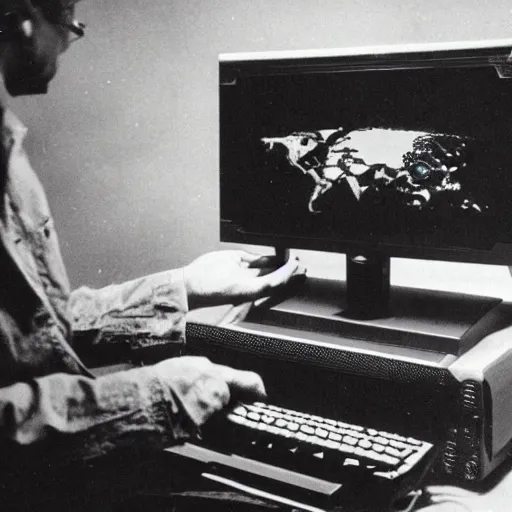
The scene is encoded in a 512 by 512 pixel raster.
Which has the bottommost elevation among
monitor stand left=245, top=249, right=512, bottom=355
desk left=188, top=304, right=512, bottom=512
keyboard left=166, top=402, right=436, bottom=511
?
desk left=188, top=304, right=512, bottom=512

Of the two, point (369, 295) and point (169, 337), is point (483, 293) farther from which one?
point (169, 337)

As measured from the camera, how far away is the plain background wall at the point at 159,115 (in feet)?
4.12

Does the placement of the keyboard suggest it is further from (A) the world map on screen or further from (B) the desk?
(A) the world map on screen

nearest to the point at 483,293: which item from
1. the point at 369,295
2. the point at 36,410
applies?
the point at 369,295

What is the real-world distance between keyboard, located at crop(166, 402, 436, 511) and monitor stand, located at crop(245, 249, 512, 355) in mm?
157

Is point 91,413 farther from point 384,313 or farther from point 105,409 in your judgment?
point 384,313

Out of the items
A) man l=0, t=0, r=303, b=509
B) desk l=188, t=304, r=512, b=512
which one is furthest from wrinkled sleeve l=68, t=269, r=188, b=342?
desk l=188, t=304, r=512, b=512

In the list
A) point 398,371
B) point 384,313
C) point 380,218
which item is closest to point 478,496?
point 398,371

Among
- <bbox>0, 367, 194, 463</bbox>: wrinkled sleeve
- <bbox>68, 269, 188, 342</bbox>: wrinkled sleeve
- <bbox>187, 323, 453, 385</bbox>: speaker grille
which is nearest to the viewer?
<bbox>0, 367, 194, 463</bbox>: wrinkled sleeve

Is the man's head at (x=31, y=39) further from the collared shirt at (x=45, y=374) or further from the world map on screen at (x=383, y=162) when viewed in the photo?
the world map on screen at (x=383, y=162)

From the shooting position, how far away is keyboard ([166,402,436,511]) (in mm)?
817

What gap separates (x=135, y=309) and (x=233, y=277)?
179mm

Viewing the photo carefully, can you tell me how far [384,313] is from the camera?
1081 millimetres

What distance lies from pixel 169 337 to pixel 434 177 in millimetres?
497
